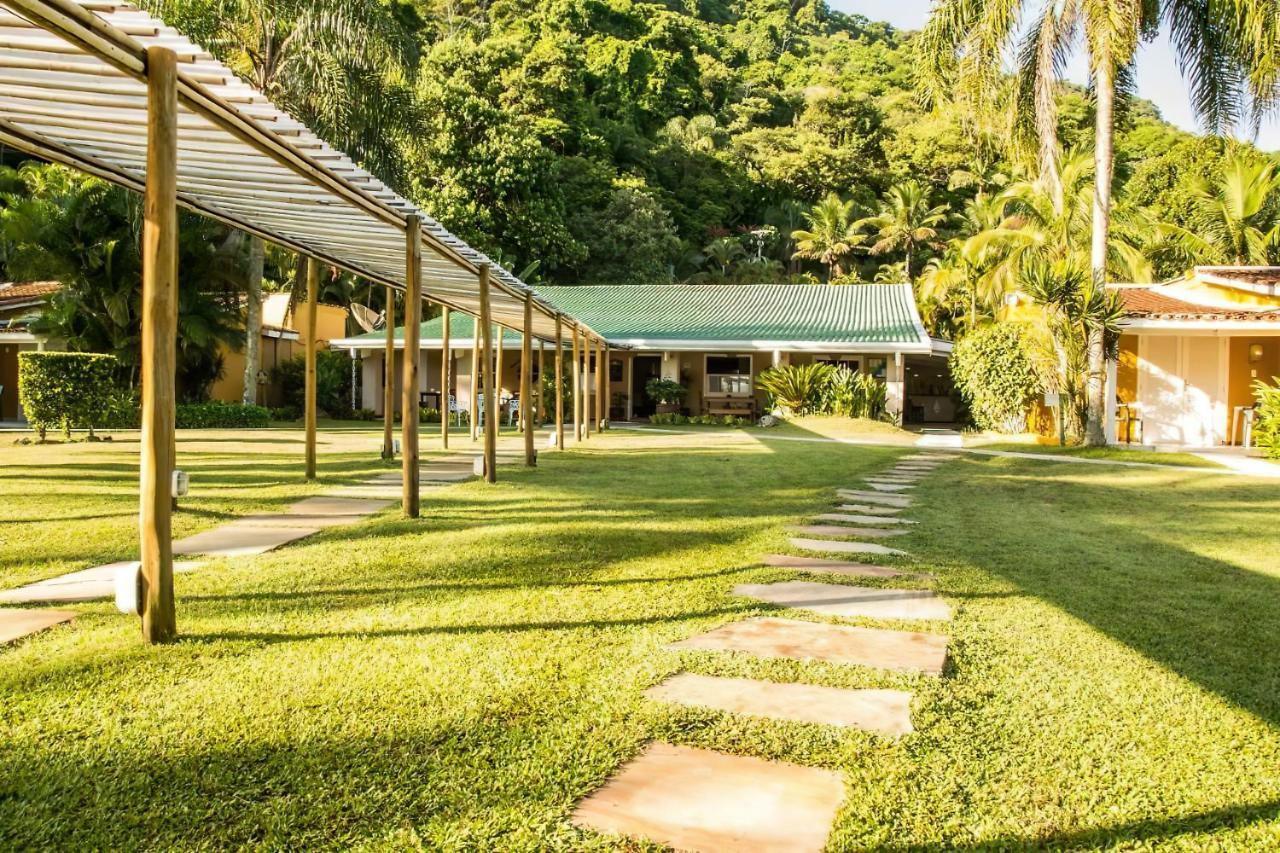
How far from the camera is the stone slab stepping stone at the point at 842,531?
584 centimetres

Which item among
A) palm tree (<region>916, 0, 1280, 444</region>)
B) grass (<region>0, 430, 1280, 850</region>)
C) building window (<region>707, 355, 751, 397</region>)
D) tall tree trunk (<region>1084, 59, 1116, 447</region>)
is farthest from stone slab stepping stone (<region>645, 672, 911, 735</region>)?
building window (<region>707, 355, 751, 397</region>)

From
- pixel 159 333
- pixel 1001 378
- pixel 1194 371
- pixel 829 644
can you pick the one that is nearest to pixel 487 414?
pixel 159 333

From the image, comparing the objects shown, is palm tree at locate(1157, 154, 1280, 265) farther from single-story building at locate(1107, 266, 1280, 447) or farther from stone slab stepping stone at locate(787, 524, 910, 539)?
stone slab stepping stone at locate(787, 524, 910, 539)

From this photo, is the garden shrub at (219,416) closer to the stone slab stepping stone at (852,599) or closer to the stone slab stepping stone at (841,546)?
the stone slab stepping stone at (841,546)

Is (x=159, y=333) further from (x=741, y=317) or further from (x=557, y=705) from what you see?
(x=741, y=317)

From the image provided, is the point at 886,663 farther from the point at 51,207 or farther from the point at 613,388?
the point at 613,388

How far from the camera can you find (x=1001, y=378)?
60.4 ft

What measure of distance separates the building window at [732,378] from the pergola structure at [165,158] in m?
16.9

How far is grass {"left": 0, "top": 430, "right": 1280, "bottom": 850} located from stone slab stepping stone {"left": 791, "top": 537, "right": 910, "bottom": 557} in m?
0.20

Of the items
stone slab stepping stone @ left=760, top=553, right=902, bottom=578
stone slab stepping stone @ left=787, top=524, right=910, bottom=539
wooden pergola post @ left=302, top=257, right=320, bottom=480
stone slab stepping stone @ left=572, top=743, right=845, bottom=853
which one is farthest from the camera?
wooden pergola post @ left=302, top=257, right=320, bottom=480

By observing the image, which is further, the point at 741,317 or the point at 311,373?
the point at 741,317

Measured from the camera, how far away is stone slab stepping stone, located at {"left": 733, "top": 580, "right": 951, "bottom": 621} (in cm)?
379

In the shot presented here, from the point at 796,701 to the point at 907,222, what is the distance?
3800 cm

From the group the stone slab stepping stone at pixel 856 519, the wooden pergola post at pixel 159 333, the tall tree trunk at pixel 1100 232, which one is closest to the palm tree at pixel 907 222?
the tall tree trunk at pixel 1100 232
